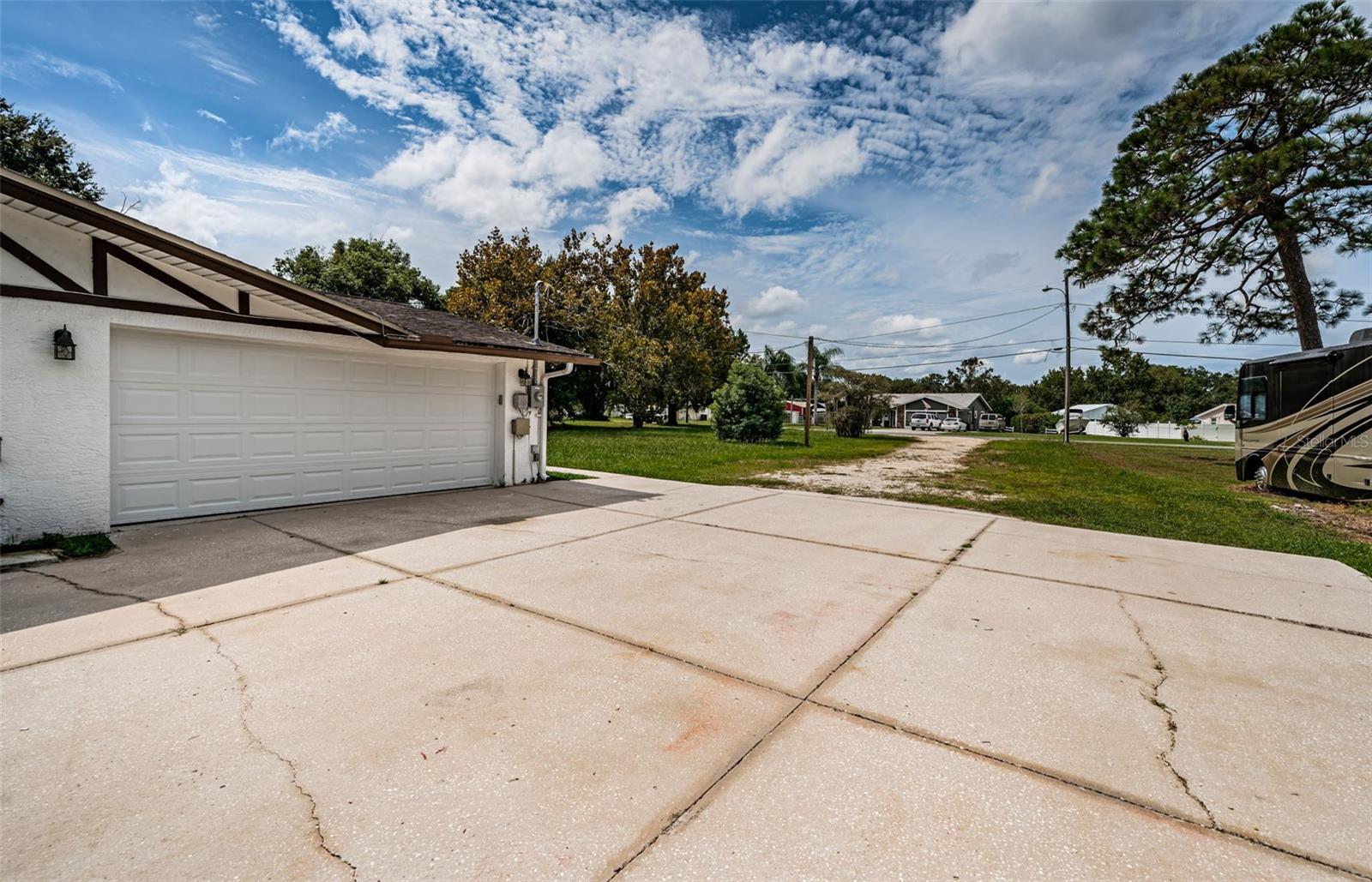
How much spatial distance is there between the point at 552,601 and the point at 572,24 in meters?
8.46

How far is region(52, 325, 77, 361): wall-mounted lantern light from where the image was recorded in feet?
16.4

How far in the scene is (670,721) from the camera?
8.07 feet

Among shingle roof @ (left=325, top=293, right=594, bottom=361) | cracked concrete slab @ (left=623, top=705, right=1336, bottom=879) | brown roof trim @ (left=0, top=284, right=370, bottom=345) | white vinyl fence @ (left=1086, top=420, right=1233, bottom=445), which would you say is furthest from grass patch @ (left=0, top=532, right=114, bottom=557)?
white vinyl fence @ (left=1086, top=420, right=1233, bottom=445)

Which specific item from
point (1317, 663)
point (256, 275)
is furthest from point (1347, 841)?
point (256, 275)

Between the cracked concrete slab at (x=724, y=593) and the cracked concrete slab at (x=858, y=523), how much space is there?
20.0 inches

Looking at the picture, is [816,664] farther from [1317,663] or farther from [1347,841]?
[1317,663]

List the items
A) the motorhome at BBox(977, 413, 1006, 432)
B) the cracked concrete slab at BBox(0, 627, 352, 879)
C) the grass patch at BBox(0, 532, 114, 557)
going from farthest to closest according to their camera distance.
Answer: the motorhome at BBox(977, 413, 1006, 432) → the grass patch at BBox(0, 532, 114, 557) → the cracked concrete slab at BBox(0, 627, 352, 879)

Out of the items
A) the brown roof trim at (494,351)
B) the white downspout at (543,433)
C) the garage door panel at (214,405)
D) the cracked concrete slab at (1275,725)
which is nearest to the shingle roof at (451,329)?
the brown roof trim at (494,351)

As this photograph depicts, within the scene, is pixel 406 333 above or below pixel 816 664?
above

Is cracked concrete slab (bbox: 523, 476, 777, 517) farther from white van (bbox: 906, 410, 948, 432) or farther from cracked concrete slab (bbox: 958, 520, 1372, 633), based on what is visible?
white van (bbox: 906, 410, 948, 432)

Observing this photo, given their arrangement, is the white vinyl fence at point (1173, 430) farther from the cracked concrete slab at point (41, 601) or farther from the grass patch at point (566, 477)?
the cracked concrete slab at point (41, 601)

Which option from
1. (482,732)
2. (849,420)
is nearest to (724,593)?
A: (482,732)

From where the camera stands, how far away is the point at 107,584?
407cm

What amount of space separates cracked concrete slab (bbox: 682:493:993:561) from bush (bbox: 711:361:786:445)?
1336 cm
